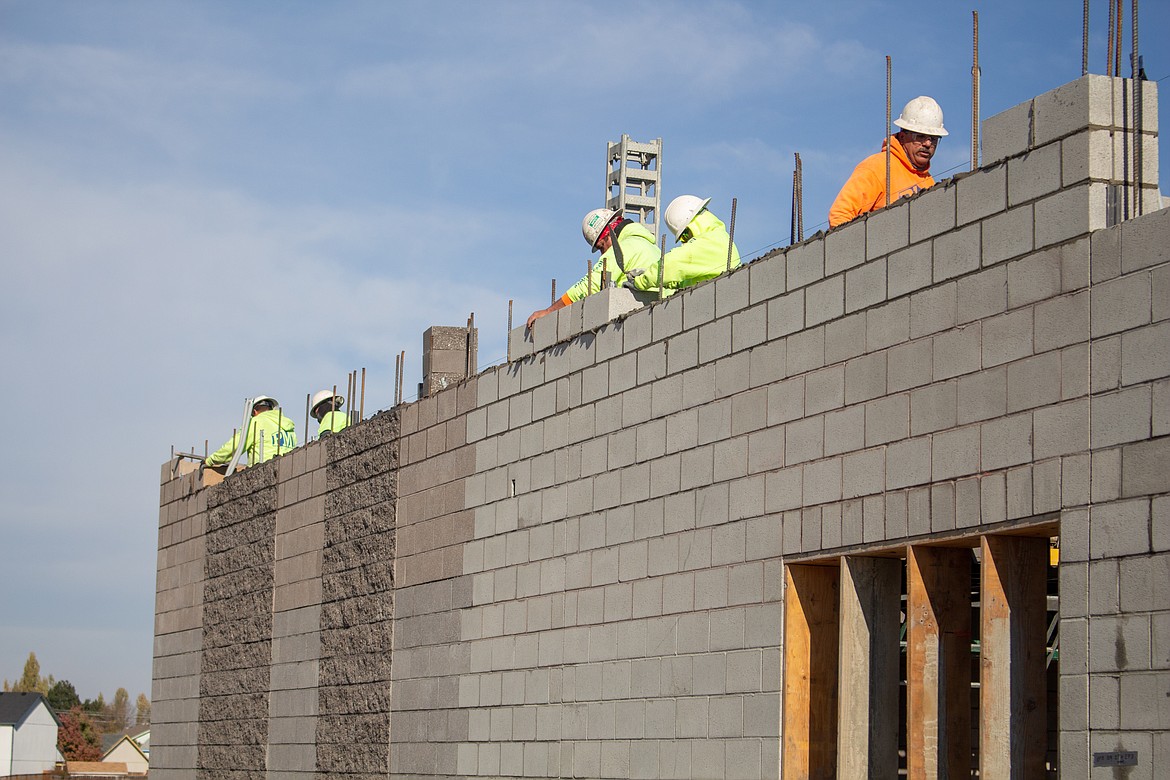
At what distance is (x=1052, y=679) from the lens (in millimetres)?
11391

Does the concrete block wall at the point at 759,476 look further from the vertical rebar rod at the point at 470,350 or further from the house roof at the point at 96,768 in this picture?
the house roof at the point at 96,768

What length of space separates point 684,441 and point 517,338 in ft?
9.24

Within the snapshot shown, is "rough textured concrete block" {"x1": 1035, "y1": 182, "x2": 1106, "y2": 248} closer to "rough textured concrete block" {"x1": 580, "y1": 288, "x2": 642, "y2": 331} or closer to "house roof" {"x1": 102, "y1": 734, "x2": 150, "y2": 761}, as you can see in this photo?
"rough textured concrete block" {"x1": 580, "y1": 288, "x2": 642, "y2": 331}

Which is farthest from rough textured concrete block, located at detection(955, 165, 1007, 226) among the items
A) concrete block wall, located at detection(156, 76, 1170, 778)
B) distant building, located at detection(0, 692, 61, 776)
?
distant building, located at detection(0, 692, 61, 776)

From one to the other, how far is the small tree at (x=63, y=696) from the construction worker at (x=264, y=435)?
85.7 m

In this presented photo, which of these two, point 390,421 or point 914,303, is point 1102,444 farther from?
point 390,421

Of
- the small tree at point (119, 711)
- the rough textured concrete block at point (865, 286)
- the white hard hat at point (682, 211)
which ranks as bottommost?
the small tree at point (119, 711)

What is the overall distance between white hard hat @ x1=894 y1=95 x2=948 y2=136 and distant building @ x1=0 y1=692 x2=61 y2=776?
219 ft

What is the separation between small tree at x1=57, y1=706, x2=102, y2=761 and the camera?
81375mm

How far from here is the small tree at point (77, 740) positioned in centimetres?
8138

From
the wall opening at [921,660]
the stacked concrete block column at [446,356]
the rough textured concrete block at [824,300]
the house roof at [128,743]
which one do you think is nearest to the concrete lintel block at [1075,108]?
the rough textured concrete block at [824,300]

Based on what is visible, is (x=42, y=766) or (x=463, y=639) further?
(x=42, y=766)

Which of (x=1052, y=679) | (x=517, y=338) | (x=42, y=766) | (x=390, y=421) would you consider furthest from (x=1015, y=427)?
(x=42, y=766)

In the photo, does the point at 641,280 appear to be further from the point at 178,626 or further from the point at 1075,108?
the point at 178,626
